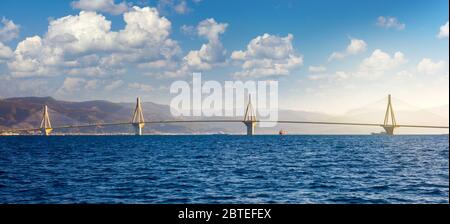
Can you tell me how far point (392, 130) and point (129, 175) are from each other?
464 feet

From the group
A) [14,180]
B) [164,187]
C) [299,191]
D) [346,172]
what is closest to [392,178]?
[346,172]

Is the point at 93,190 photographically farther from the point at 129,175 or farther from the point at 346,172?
the point at 346,172

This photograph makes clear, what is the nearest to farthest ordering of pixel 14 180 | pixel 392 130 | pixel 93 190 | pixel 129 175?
pixel 93 190, pixel 14 180, pixel 129 175, pixel 392 130

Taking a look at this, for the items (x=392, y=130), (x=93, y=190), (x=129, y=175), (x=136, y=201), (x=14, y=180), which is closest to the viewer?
(x=136, y=201)
